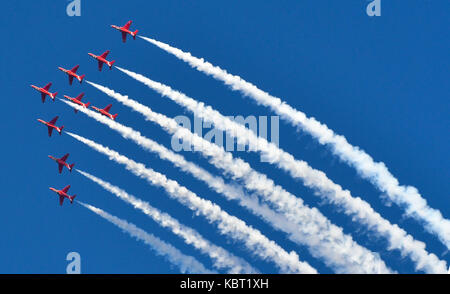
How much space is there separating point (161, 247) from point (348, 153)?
1645 centimetres

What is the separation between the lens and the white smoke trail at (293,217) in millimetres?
67188

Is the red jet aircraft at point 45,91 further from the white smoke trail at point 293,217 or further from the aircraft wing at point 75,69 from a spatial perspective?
the white smoke trail at point 293,217

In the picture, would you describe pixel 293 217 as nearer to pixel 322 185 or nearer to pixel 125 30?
pixel 322 185

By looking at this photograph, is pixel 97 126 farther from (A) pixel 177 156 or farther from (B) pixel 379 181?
(B) pixel 379 181

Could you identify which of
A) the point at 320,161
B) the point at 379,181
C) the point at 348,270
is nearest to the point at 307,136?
the point at 320,161

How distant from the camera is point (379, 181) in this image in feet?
226

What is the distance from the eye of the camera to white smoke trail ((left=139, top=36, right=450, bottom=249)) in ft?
224

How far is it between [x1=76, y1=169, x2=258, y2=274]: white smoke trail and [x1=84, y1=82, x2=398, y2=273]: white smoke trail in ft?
12.7

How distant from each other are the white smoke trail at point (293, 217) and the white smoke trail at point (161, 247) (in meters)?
5.82

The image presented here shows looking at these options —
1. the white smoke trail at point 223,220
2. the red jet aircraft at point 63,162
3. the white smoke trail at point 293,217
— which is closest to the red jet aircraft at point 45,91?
the red jet aircraft at point 63,162

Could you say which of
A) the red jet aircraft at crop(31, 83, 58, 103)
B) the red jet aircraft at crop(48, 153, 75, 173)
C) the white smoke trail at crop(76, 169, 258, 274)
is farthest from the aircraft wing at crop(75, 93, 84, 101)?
the white smoke trail at crop(76, 169, 258, 274)

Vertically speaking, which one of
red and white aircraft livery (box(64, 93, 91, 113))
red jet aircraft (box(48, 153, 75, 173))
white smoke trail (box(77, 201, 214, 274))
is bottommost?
white smoke trail (box(77, 201, 214, 274))

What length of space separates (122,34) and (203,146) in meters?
12.8

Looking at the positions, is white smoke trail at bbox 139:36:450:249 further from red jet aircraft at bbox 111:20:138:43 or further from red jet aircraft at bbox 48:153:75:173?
red jet aircraft at bbox 48:153:75:173
